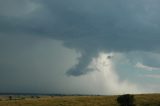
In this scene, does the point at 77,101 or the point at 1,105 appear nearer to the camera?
the point at 1,105

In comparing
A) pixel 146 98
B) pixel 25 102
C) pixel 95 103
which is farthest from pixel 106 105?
pixel 25 102

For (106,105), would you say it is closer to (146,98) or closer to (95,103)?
(95,103)

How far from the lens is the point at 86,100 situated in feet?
338

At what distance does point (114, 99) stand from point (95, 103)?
20.0ft

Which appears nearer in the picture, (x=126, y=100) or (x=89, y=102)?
(x=126, y=100)

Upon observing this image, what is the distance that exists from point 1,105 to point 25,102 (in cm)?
709

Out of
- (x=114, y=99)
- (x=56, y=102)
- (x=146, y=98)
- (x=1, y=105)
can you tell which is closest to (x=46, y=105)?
(x=56, y=102)

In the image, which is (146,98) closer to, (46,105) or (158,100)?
(158,100)

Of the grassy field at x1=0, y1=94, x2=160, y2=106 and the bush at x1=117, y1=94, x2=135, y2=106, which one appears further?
the grassy field at x1=0, y1=94, x2=160, y2=106

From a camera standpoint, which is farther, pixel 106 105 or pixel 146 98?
pixel 146 98

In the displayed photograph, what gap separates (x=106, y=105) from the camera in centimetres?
9544

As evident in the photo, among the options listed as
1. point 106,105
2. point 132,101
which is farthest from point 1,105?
point 132,101

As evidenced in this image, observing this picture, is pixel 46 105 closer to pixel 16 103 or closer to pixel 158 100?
pixel 16 103

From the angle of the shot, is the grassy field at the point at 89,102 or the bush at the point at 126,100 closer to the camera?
the bush at the point at 126,100
